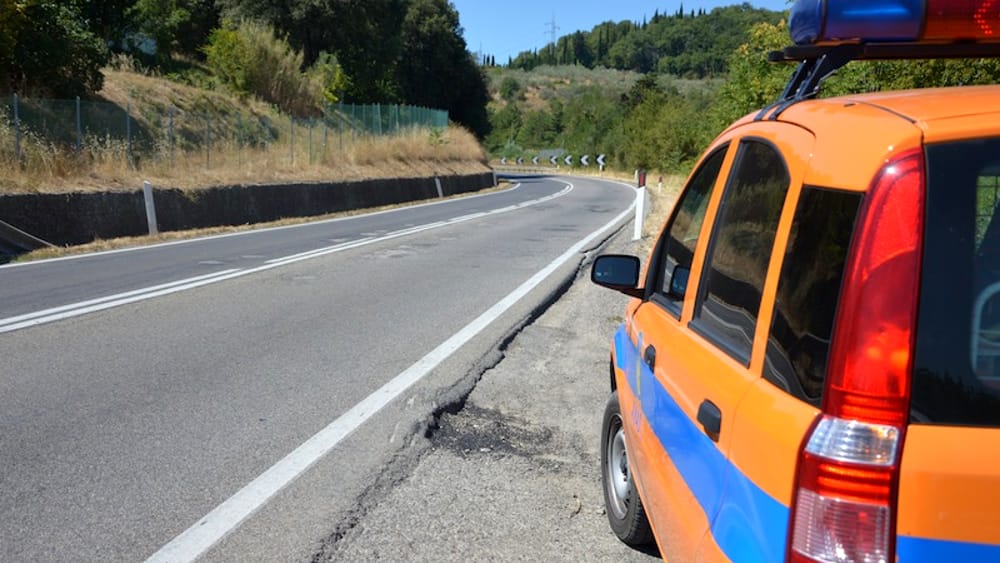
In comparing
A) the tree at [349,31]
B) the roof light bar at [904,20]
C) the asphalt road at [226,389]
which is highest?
the tree at [349,31]

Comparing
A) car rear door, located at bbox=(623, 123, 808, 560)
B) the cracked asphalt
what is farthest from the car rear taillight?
the cracked asphalt

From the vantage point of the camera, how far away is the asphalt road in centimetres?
382

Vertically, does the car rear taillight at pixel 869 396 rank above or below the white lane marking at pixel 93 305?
above

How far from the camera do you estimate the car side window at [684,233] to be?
307 cm

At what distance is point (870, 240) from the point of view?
1766 millimetres

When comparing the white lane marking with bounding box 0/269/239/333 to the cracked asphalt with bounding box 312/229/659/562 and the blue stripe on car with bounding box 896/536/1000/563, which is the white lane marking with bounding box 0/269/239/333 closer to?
the cracked asphalt with bounding box 312/229/659/562

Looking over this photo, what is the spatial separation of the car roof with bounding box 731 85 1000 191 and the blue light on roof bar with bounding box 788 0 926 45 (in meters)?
0.31

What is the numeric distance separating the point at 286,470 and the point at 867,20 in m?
3.42

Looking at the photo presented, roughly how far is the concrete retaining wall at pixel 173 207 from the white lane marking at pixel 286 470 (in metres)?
10.0

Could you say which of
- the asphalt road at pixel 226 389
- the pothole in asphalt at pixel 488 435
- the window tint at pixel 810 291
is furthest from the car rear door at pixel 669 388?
the asphalt road at pixel 226 389

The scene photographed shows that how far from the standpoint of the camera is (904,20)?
2426 millimetres

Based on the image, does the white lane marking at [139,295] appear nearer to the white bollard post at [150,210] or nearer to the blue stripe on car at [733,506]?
the white bollard post at [150,210]

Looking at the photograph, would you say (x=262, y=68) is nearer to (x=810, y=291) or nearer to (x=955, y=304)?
(x=810, y=291)

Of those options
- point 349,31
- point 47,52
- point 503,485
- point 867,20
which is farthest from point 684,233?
point 349,31
